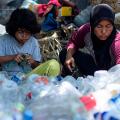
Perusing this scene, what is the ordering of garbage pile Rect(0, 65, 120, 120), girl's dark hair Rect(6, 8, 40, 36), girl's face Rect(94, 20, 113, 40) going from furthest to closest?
girl's dark hair Rect(6, 8, 40, 36), girl's face Rect(94, 20, 113, 40), garbage pile Rect(0, 65, 120, 120)

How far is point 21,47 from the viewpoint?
3789mm

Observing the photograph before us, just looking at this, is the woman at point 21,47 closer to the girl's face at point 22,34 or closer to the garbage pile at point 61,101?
the girl's face at point 22,34

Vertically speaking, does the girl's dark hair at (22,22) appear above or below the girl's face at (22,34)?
above

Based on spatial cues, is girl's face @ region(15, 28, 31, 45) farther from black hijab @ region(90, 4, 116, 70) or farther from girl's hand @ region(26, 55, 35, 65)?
black hijab @ region(90, 4, 116, 70)

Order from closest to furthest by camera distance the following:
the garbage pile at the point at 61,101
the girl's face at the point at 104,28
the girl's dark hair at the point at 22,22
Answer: the garbage pile at the point at 61,101 → the girl's face at the point at 104,28 → the girl's dark hair at the point at 22,22

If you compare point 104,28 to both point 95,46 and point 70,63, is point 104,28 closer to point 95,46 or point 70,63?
point 95,46

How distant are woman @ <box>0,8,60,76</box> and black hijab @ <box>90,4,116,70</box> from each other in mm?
464

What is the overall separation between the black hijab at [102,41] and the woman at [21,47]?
46 cm

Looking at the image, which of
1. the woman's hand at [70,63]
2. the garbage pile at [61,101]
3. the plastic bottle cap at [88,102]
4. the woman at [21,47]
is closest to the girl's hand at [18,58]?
the woman at [21,47]

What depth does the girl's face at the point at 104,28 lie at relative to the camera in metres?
3.53

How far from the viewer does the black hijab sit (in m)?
3.54

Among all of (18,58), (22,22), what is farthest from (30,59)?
(22,22)

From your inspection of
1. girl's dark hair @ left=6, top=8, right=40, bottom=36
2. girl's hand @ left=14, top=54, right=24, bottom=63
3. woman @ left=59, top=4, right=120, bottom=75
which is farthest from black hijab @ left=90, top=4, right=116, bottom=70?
girl's hand @ left=14, top=54, right=24, bottom=63

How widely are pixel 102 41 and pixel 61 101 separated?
4.90 ft
